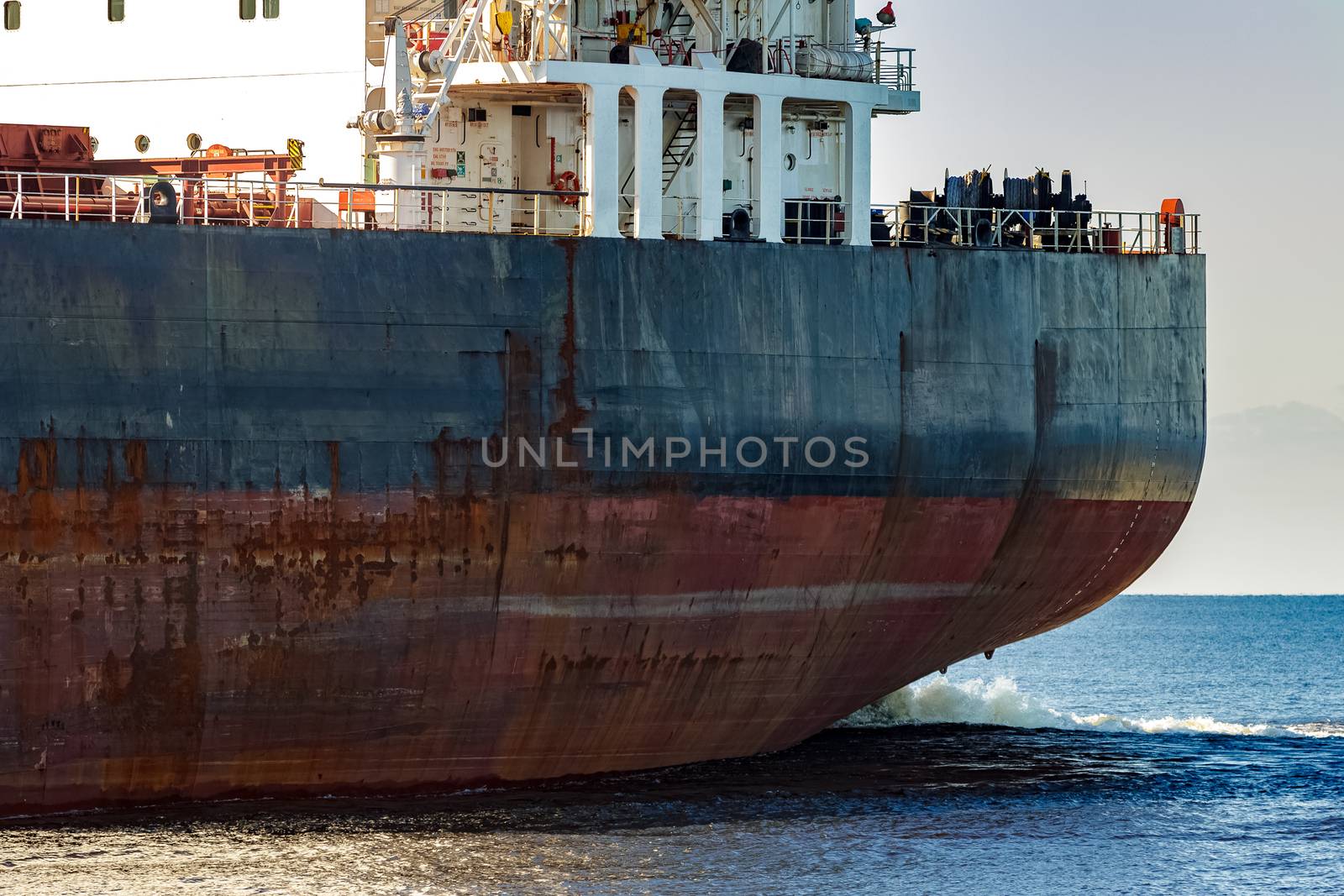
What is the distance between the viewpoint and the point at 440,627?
19281mm

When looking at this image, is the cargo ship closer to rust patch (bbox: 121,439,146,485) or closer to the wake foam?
rust patch (bbox: 121,439,146,485)

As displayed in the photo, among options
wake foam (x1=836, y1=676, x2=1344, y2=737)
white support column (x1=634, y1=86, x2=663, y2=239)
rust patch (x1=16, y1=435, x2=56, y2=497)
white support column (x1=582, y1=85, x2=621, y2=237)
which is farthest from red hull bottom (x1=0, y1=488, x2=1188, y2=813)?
wake foam (x1=836, y1=676, x2=1344, y2=737)

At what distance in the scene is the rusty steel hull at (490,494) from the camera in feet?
60.4

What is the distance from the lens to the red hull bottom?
60.4 feet

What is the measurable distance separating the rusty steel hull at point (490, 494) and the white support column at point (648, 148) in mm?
803

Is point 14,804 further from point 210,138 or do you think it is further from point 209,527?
point 210,138

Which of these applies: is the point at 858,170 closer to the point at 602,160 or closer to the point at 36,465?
the point at 602,160

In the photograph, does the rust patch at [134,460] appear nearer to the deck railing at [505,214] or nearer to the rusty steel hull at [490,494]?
the rusty steel hull at [490,494]

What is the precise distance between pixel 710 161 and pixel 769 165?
0.87 m

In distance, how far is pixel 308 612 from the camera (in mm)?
18875

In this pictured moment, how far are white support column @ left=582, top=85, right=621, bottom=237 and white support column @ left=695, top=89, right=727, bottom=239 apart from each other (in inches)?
40.1

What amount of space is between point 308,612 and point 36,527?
2874 mm

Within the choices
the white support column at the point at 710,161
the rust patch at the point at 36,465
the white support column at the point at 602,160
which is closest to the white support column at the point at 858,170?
the white support column at the point at 710,161

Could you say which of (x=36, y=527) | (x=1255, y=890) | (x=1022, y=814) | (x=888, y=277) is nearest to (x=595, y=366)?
(x=888, y=277)
